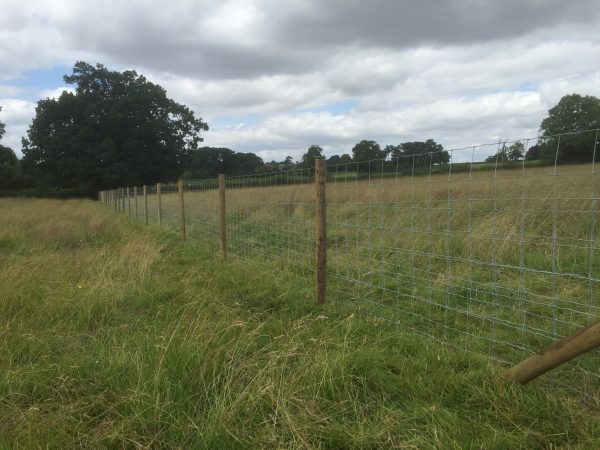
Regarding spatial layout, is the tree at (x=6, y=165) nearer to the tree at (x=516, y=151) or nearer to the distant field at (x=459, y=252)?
the distant field at (x=459, y=252)

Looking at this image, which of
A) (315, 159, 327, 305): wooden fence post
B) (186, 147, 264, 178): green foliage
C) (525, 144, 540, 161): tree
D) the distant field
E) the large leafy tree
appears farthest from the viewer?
(186, 147, 264, 178): green foliage

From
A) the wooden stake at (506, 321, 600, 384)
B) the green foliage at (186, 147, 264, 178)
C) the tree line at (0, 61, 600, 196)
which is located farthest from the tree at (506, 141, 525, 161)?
the green foliage at (186, 147, 264, 178)

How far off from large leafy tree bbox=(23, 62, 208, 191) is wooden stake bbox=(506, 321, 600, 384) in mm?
43871

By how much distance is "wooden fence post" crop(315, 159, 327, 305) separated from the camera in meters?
4.64

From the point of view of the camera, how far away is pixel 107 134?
44.1 m

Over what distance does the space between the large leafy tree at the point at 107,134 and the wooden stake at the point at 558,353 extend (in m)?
43.9

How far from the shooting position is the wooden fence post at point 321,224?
183 inches

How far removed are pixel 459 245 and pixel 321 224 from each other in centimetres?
274

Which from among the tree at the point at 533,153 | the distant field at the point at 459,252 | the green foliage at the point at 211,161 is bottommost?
the distant field at the point at 459,252

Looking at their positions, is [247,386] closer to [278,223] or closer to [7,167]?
[278,223]

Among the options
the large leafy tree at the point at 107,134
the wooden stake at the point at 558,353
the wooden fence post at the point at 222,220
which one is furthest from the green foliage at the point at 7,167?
the wooden stake at the point at 558,353

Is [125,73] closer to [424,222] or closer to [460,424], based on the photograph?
[424,222]

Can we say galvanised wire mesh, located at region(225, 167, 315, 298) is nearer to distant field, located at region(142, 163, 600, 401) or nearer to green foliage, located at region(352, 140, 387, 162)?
distant field, located at region(142, 163, 600, 401)

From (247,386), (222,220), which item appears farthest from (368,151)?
(247,386)
